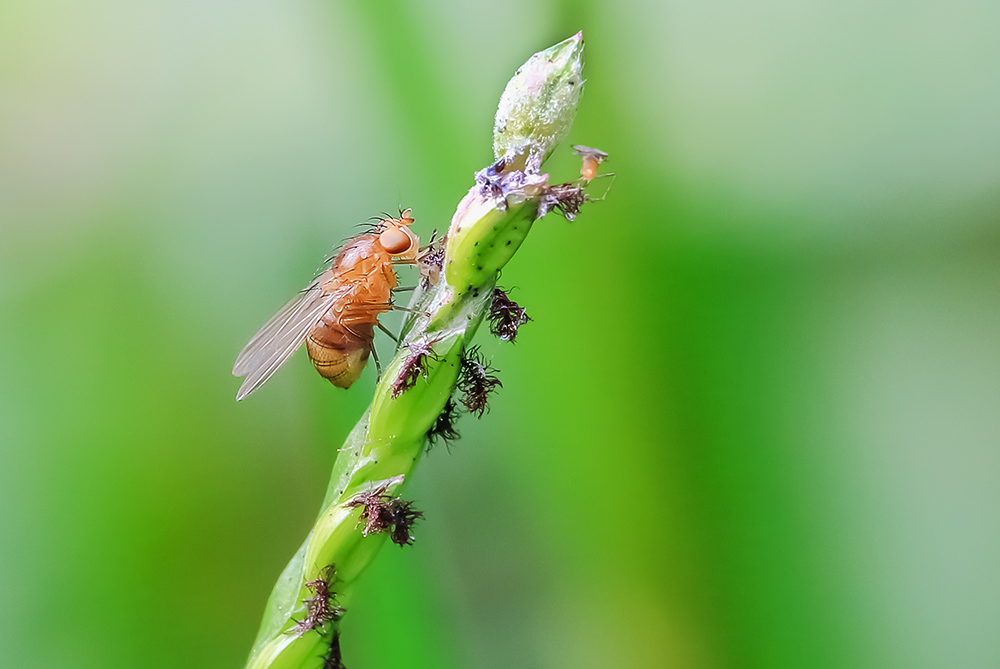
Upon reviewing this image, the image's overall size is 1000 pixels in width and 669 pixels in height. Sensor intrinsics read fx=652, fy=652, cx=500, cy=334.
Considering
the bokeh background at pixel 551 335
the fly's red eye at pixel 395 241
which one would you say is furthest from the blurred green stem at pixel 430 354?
the bokeh background at pixel 551 335

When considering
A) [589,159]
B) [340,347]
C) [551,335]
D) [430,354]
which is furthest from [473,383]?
[551,335]

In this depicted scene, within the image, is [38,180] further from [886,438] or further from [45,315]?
[886,438]

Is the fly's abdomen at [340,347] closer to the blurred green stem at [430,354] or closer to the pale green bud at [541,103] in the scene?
the blurred green stem at [430,354]

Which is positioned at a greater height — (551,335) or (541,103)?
(551,335)

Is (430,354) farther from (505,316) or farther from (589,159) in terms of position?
(589,159)

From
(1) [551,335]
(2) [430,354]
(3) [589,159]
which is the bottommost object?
(2) [430,354]

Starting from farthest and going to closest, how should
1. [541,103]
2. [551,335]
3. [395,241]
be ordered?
[551,335]
[395,241]
[541,103]

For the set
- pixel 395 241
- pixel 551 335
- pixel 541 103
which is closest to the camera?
pixel 541 103
